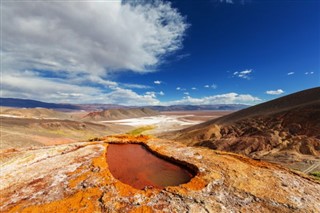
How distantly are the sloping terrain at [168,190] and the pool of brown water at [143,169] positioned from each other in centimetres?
100

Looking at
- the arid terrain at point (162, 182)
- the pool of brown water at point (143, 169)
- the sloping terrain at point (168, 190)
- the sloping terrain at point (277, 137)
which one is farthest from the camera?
the sloping terrain at point (277, 137)

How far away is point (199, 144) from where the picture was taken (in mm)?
32031

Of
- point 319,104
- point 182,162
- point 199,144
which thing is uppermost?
point 319,104

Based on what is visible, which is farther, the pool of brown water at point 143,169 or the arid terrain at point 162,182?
the pool of brown water at point 143,169

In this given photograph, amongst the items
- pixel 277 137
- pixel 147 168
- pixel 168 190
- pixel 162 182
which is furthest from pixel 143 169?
pixel 277 137

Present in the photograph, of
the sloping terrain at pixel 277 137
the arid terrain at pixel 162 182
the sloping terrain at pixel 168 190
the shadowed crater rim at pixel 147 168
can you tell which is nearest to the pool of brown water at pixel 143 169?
the shadowed crater rim at pixel 147 168

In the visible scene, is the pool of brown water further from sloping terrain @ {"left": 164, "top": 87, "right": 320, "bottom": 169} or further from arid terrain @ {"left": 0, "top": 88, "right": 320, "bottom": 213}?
sloping terrain @ {"left": 164, "top": 87, "right": 320, "bottom": 169}

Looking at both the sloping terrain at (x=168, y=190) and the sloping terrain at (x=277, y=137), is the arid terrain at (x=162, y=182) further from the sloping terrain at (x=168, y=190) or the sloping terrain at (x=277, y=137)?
the sloping terrain at (x=277, y=137)

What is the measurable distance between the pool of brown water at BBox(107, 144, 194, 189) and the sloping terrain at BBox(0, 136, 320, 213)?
100 cm

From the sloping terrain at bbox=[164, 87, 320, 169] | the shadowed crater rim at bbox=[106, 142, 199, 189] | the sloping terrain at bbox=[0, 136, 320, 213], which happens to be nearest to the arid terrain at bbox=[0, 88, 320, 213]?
the sloping terrain at bbox=[0, 136, 320, 213]

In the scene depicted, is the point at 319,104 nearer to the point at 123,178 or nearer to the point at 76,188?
the point at 123,178

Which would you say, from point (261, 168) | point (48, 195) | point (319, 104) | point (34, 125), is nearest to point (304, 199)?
point (261, 168)

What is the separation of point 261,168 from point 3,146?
1308 inches

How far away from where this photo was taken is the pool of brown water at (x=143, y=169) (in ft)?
41.1
